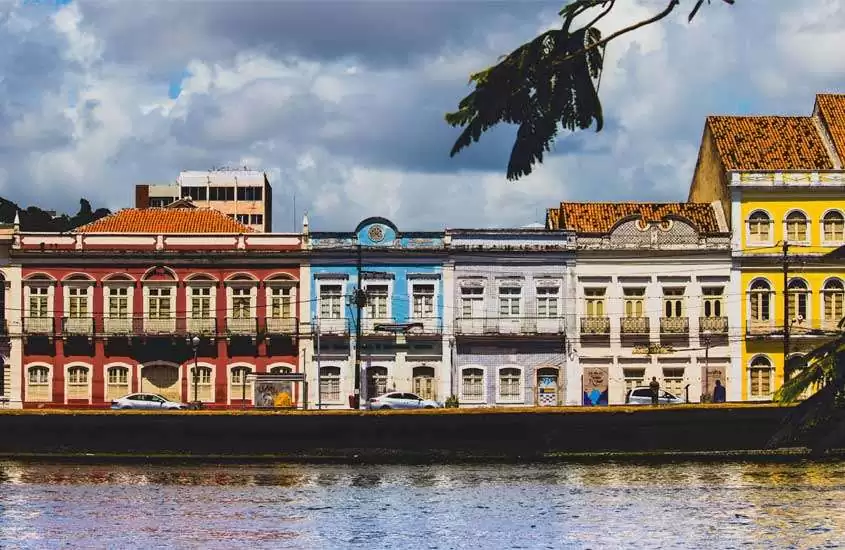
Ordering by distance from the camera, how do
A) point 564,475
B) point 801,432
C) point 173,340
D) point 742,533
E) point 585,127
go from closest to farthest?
point 801,432 → point 585,127 → point 742,533 → point 564,475 → point 173,340

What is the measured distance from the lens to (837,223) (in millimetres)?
47719

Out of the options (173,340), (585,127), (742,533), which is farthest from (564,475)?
Result: (585,127)

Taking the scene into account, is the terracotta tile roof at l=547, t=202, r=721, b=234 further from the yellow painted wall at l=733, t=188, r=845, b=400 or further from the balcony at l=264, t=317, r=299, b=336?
the balcony at l=264, t=317, r=299, b=336

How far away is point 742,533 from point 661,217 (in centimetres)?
2685

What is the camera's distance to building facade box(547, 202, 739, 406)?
4775 centimetres

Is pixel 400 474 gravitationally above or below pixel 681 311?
below

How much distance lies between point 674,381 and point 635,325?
2.62 m

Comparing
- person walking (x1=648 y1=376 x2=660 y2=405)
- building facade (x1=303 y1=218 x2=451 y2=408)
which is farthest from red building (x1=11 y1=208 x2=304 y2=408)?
person walking (x1=648 y1=376 x2=660 y2=405)

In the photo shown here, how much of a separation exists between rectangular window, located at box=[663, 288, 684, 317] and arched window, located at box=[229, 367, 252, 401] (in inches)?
611

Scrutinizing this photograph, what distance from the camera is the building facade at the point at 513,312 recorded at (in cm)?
4791

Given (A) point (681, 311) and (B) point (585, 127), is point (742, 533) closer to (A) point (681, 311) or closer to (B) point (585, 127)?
(B) point (585, 127)

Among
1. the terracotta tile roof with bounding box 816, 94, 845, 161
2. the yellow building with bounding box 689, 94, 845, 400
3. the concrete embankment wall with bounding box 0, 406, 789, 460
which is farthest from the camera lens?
the terracotta tile roof with bounding box 816, 94, 845, 161

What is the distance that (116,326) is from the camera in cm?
4725

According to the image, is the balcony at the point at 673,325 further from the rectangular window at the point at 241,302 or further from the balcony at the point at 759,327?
the rectangular window at the point at 241,302
